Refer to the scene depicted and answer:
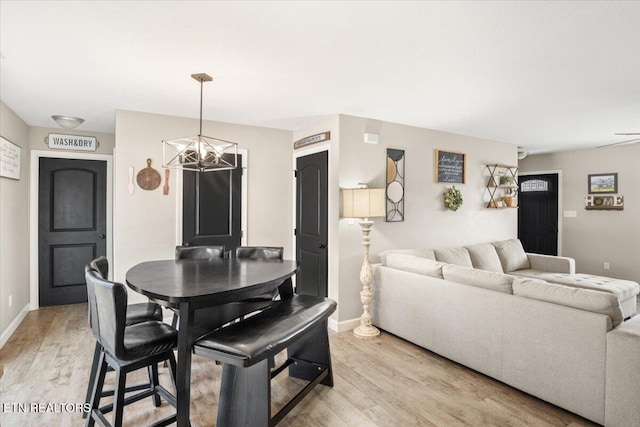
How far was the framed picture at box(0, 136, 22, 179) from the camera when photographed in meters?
3.45

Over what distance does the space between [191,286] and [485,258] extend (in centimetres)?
404

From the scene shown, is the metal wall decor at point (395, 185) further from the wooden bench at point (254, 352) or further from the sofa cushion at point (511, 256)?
the wooden bench at point (254, 352)

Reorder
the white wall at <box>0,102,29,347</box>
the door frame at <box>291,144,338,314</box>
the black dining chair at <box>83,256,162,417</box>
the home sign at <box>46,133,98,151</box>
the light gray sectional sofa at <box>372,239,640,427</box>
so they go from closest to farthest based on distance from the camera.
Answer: the light gray sectional sofa at <box>372,239,640,427</box>, the black dining chair at <box>83,256,162,417</box>, the white wall at <box>0,102,29,347</box>, the door frame at <box>291,144,338,314</box>, the home sign at <box>46,133,98,151</box>

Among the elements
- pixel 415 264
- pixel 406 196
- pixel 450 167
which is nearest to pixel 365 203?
pixel 415 264

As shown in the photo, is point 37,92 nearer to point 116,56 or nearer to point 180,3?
point 116,56

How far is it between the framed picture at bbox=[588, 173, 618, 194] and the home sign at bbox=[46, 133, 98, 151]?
25.7ft

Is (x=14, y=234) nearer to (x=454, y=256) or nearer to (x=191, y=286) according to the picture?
(x=191, y=286)

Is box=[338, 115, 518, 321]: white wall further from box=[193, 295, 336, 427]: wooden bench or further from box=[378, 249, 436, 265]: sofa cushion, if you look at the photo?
box=[193, 295, 336, 427]: wooden bench

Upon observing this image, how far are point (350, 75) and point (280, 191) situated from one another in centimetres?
222

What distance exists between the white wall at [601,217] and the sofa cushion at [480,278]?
4.52 metres

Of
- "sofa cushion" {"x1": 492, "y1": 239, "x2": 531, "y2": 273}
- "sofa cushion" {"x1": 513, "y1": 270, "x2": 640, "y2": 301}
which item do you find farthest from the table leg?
"sofa cushion" {"x1": 492, "y1": 239, "x2": 531, "y2": 273}

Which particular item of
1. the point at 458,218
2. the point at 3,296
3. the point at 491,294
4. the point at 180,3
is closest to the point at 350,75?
the point at 180,3

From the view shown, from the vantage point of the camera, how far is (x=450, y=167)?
5.03 meters

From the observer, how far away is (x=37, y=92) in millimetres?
3217
